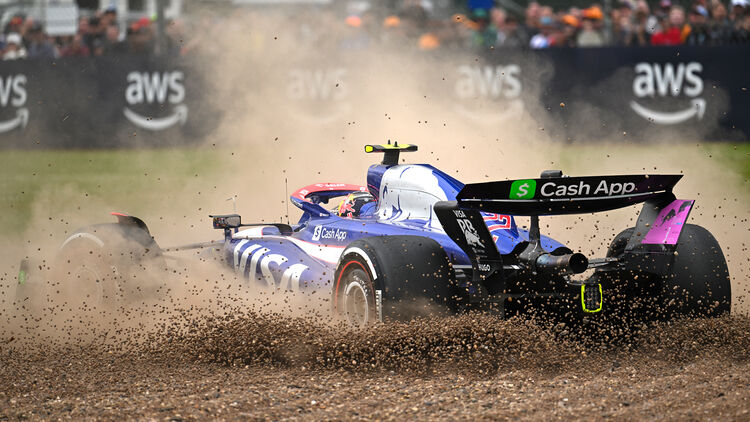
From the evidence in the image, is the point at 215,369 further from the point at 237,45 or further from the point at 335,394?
the point at 237,45

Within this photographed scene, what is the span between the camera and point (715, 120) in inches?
647

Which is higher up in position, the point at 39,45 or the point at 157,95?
the point at 39,45

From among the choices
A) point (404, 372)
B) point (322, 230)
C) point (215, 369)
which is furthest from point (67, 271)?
point (404, 372)

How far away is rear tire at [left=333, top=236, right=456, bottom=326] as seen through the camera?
4.92 metres

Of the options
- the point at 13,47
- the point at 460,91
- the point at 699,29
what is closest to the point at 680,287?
the point at 460,91

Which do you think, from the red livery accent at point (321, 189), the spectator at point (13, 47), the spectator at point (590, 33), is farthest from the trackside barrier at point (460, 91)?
the red livery accent at point (321, 189)

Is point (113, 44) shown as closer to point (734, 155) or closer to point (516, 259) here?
point (734, 155)

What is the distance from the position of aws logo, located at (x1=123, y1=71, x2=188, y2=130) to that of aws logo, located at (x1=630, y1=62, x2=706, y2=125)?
7650 mm

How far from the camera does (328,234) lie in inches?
265

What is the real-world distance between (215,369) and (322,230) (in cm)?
194

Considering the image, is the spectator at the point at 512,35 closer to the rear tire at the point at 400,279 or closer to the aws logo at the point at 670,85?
the aws logo at the point at 670,85

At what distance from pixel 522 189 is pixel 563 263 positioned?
43 cm

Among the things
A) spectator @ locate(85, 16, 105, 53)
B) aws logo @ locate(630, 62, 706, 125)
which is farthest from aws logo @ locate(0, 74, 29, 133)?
aws logo @ locate(630, 62, 706, 125)

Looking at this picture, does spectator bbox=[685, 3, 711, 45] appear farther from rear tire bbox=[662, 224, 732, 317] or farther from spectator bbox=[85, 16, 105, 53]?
rear tire bbox=[662, 224, 732, 317]
